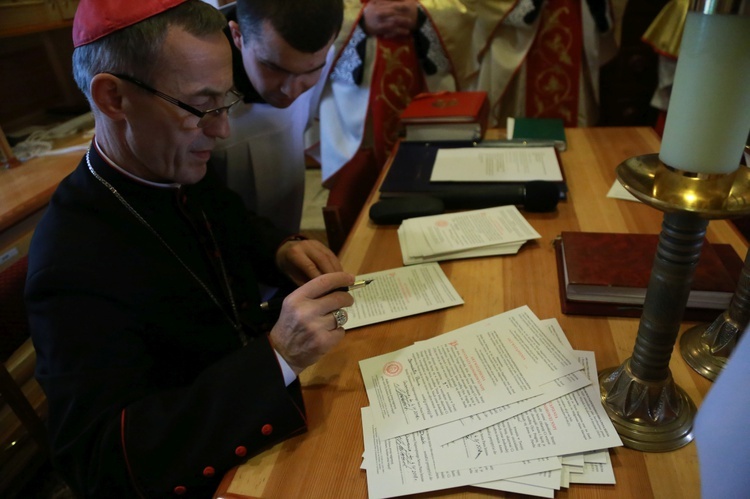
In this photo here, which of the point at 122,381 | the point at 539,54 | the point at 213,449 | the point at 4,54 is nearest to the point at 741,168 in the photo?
the point at 213,449

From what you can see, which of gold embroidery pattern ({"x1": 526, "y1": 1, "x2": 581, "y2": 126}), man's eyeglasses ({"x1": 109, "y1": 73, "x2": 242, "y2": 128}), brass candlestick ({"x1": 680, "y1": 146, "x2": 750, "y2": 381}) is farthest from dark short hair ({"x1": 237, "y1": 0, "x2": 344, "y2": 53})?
gold embroidery pattern ({"x1": 526, "y1": 1, "x2": 581, "y2": 126})

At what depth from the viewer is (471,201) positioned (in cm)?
125

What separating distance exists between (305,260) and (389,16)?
4.13 feet

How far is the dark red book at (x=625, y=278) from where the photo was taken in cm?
81

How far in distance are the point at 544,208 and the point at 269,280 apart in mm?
675

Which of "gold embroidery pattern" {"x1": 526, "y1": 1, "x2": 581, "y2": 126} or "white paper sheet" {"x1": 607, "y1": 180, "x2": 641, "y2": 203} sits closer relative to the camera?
"white paper sheet" {"x1": 607, "y1": 180, "x2": 641, "y2": 203}

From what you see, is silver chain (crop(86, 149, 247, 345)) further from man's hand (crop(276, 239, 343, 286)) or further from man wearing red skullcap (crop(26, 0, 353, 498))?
man's hand (crop(276, 239, 343, 286))

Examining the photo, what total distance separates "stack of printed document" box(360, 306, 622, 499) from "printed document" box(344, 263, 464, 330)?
0.09m

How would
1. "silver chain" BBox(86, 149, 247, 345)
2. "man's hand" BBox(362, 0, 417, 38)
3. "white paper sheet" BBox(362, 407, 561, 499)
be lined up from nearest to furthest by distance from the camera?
"white paper sheet" BBox(362, 407, 561, 499) → "silver chain" BBox(86, 149, 247, 345) → "man's hand" BBox(362, 0, 417, 38)

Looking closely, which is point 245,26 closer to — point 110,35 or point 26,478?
point 110,35

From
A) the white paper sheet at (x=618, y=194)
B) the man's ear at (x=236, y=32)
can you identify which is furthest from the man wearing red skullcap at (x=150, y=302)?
the white paper sheet at (x=618, y=194)

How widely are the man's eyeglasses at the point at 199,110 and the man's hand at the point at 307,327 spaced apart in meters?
0.34

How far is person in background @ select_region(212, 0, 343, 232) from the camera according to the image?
4.11 ft

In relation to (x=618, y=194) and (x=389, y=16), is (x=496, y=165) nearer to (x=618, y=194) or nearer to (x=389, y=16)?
(x=618, y=194)
